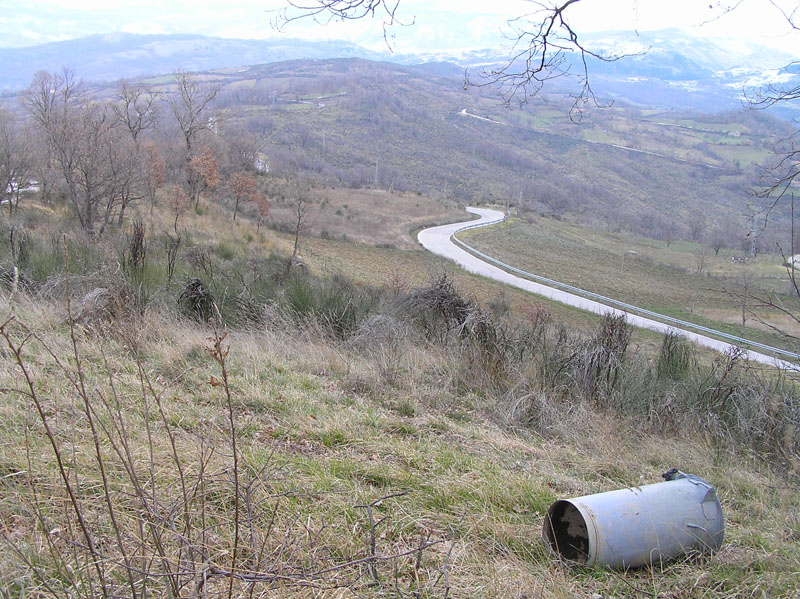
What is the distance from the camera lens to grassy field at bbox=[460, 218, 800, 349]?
102 ft

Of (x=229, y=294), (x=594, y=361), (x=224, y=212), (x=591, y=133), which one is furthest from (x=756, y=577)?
(x=591, y=133)

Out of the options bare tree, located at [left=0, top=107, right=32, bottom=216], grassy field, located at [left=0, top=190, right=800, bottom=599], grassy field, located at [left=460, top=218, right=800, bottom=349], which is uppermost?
bare tree, located at [left=0, top=107, right=32, bottom=216]

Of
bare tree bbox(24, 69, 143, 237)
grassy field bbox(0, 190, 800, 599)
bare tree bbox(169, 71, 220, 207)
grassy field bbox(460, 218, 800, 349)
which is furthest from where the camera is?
bare tree bbox(169, 71, 220, 207)

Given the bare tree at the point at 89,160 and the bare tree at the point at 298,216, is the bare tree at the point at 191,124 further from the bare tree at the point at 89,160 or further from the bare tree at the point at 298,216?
the bare tree at the point at 89,160

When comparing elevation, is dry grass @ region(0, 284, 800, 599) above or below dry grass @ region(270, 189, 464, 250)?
above

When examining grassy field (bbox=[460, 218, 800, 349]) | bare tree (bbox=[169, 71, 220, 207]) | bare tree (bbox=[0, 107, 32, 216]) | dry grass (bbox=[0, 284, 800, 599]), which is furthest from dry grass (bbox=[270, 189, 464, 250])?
dry grass (bbox=[0, 284, 800, 599])

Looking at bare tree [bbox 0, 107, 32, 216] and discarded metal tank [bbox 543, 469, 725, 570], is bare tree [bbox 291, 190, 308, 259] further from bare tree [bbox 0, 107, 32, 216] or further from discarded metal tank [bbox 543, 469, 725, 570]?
discarded metal tank [bbox 543, 469, 725, 570]

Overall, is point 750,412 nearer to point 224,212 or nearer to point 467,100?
point 224,212

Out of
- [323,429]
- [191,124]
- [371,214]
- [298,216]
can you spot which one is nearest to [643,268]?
[371,214]

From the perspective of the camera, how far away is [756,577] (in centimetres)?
269

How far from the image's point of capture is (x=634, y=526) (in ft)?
9.02

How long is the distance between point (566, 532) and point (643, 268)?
4569 cm

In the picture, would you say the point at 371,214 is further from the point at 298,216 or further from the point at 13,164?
the point at 13,164

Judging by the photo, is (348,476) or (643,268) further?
(643,268)
